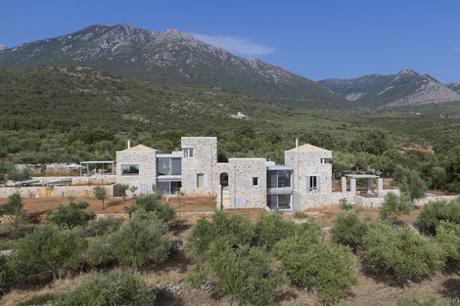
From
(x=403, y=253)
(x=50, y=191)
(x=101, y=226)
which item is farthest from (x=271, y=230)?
(x=50, y=191)

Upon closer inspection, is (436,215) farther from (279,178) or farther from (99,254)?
(99,254)

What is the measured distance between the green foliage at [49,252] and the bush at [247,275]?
6.64 meters

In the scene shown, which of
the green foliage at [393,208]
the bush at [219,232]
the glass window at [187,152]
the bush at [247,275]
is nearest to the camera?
the bush at [247,275]

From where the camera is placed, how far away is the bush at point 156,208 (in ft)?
79.7

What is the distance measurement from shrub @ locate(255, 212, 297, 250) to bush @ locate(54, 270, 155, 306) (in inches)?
288

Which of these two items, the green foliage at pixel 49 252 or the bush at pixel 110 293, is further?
the green foliage at pixel 49 252

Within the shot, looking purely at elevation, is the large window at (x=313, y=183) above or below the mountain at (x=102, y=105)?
below

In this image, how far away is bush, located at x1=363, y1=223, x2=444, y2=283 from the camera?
764 inches

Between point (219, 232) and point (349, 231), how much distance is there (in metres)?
7.52

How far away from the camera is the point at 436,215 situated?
24875 millimetres

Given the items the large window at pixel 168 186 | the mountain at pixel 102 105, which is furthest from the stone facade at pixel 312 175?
the mountain at pixel 102 105

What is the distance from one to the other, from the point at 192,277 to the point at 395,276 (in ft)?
35.5

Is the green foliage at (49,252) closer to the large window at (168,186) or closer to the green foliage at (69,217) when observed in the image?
the green foliage at (69,217)

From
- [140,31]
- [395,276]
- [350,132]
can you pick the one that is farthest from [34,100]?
[140,31]
